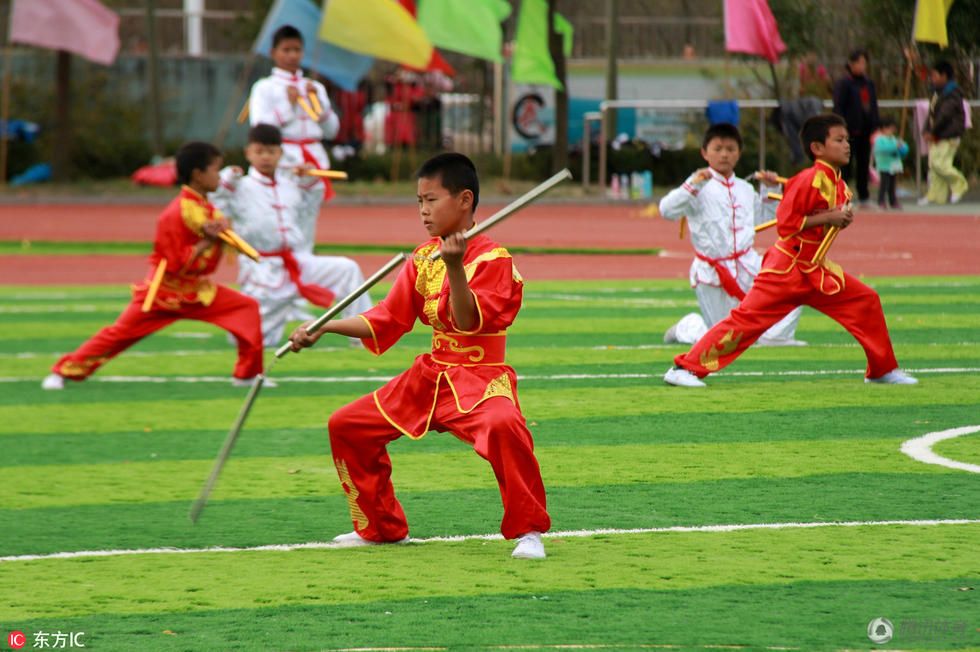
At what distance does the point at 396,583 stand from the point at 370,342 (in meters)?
0.93

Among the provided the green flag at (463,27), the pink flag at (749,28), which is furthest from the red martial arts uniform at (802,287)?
the green flag at (463,27)

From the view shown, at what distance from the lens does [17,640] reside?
163 inches

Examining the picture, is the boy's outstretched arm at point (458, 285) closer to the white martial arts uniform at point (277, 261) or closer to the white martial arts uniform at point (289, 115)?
the white martial arts uniform at point (277, 261)

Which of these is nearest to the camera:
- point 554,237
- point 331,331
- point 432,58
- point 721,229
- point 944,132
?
point 331,331

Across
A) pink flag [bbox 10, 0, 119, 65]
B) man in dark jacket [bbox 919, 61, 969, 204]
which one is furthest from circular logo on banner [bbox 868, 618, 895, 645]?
pink flag [bbox 10, 0, 119, 65]

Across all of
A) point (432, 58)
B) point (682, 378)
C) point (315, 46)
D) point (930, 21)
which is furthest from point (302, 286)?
point (930, 21)

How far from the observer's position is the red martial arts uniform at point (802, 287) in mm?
8094

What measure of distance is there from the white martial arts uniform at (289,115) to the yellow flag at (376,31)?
395 cm

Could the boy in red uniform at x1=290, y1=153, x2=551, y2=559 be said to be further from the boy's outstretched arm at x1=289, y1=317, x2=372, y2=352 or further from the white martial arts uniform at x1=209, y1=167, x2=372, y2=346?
the white martial arts uniform at x1=209, y1=167, x2=372, y2=346

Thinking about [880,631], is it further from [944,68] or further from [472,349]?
[944,68]

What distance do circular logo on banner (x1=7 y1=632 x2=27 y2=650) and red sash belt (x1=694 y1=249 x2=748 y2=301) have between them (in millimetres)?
6411

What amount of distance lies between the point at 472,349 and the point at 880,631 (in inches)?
67.5

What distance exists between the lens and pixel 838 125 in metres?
8.10

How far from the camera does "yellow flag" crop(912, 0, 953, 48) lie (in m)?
20.0
